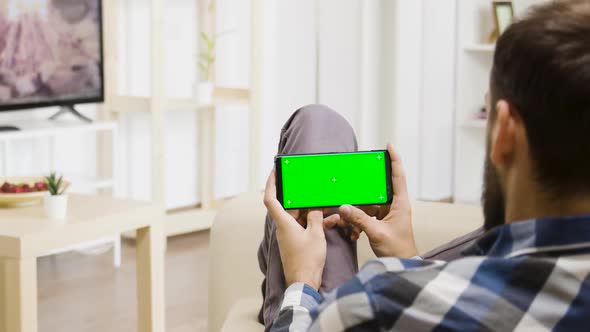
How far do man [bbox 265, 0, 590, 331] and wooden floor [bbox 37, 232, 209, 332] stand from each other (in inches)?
96.6

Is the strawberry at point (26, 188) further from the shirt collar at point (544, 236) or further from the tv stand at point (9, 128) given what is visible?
the shirt collar at point (544, 236)

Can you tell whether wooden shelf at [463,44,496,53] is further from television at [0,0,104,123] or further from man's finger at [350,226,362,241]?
man's finger at [350,226,362,241]

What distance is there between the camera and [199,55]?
487 centimetres

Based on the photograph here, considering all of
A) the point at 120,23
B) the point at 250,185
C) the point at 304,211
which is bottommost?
the point at 250,185

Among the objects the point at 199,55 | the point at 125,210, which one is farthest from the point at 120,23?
the point at 125,210

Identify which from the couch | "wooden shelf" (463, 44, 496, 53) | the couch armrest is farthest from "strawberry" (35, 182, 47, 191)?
"wooden shelf" (463, 44, 496, 53)

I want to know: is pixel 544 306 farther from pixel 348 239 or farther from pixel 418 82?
pixel 418 82

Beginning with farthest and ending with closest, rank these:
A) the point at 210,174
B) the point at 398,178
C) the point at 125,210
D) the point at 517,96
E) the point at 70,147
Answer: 1. the point at 210,174
2. the point at 70,147
3. the point at 125,210
4. the point at 398,178
5. the point at 517,96

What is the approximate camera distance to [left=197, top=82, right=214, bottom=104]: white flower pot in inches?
184

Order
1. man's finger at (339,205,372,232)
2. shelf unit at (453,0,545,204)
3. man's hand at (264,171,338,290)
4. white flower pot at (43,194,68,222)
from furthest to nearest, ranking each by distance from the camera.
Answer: shelf unit at (453,0,545,204)
white flower pot at (43,194,68,222)
man's finger at (339,205,372,232)
man's hand at (264,171,338,290)

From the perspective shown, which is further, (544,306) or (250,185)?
(250,185)

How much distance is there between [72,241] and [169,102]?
7.08 feet

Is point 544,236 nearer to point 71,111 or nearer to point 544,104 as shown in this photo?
point 544,104

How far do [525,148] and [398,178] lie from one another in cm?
64
